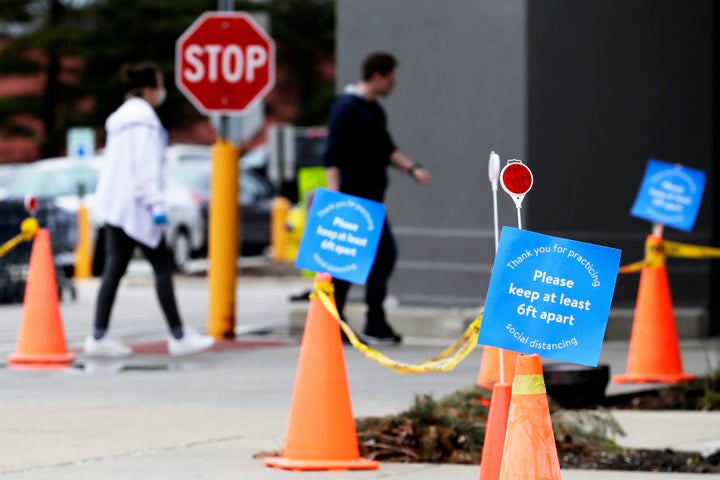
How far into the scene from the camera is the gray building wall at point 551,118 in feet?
42.0

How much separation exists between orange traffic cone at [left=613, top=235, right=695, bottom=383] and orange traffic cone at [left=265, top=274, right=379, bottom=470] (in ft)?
11.6

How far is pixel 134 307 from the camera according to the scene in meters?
17.3

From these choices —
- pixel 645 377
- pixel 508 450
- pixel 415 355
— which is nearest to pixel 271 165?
pixel 415 355

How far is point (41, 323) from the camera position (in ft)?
35.8

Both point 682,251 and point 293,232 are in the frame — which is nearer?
point 682,251

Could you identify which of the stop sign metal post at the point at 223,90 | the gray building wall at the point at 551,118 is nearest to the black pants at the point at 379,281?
the gray building wall at the point at 551,118

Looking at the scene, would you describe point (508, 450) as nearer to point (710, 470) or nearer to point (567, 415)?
point (710, 470)

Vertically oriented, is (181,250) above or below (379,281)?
below

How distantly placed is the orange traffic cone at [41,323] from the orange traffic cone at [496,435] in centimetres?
581

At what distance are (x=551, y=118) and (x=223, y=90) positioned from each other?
255 cm

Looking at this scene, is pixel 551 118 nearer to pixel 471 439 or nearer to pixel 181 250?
pixel 471 439

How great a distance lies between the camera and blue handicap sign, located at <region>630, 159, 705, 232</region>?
10305 millimetres

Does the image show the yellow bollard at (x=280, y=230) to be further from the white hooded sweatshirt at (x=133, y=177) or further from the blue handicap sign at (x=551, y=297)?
the blue handicap sign at (x=551, y=297)

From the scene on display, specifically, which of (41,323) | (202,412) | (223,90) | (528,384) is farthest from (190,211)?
(528,384)
